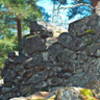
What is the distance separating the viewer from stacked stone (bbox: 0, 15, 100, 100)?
8.45 meters

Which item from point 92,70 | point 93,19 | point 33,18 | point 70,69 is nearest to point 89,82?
point 92,70

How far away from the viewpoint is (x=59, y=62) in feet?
29.8

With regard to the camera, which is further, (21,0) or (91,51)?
(21,0)

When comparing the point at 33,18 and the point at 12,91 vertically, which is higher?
the point at 33,18

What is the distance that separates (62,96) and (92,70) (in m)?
2.82

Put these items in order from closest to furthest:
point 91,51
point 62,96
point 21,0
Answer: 1. point 62,96
2. point 91,51
3. point 21,0

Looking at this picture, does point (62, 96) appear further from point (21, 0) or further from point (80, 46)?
point (21, 0)

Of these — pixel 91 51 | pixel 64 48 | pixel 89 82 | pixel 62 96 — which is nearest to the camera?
pixel 62 96

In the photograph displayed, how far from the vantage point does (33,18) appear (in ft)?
35.4

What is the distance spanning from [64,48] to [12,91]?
274cm

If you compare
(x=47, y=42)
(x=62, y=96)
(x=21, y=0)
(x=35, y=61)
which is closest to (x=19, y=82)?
(x=35, y=61)

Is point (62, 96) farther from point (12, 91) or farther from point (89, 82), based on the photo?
point (12, 91)

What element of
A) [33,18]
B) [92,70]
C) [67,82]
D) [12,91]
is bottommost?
[12,91]

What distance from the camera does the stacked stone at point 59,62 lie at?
27.7ft
